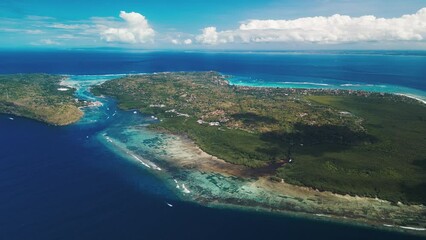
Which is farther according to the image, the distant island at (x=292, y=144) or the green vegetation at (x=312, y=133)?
the green vegetation at (x=312, y=133)

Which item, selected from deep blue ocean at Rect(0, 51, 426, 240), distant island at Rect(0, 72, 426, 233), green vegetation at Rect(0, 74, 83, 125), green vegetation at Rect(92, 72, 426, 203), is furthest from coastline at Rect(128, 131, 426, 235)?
green vegetation at Rect(0, 74, 83, 125)

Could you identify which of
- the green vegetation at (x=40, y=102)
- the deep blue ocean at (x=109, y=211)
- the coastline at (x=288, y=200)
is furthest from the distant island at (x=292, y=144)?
the deep blue ocean at (x=109, y=211)

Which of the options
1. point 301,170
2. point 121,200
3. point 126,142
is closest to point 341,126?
point 301,170

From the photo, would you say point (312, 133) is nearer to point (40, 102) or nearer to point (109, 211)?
point (109, 211)

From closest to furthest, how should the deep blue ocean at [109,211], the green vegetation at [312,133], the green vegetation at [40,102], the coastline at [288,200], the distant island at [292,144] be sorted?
the deep blue ocean at [109,211] → the coastline at [288,200] → the distant island at [292,144] → the green vegetation at [312,133] → the green vegetation at [40,102]

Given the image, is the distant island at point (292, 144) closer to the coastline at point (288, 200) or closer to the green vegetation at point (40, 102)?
the coastline at point (288, 200)

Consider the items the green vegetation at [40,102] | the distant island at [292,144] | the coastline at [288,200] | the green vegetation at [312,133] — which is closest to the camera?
the coastline at [288,200]
